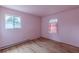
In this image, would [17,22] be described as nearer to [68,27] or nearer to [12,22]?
[12,22]

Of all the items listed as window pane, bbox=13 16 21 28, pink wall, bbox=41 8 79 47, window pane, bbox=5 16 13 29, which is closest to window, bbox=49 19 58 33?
pink wall, bbox=41 8 79 47

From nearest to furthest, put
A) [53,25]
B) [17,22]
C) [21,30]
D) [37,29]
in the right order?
[17,22] < [21,30] < [53,25] < [37,29]

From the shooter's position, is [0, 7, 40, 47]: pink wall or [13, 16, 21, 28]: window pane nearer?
[0, 7, 40, 47]: pink wall

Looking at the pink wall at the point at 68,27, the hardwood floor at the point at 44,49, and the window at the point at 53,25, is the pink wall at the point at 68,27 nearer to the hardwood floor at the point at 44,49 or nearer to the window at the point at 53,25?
the window at the point at 53,25

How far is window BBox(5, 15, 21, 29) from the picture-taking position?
4.22 meters

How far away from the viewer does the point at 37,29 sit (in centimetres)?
667

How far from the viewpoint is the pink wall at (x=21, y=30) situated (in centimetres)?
396

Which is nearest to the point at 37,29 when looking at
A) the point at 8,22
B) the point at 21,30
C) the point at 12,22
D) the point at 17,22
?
the point at 21,30

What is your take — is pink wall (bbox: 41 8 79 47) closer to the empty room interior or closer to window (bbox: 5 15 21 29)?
the empty room interior

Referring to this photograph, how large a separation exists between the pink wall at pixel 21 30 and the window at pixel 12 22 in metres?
0.20

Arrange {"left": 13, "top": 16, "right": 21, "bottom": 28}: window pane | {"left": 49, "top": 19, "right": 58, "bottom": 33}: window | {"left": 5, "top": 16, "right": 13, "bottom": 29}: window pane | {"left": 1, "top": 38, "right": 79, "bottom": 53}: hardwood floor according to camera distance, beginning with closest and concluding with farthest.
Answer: {"left": 1, "top": 38, "right": 79, "bottom": 53}: hardwood floor, {"left": 5, "top": 16, "right": 13, "bottom": 29}: window pane, {"left": 13, "top": 16, "right": 21, "bottom": 28}: window pane, {"left": 49, "top": 19, "right": 58, "bottom": 33}: window

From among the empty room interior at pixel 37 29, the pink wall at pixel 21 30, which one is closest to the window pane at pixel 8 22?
the empty room interior at pixel 37 29

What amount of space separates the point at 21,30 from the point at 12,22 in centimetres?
82
